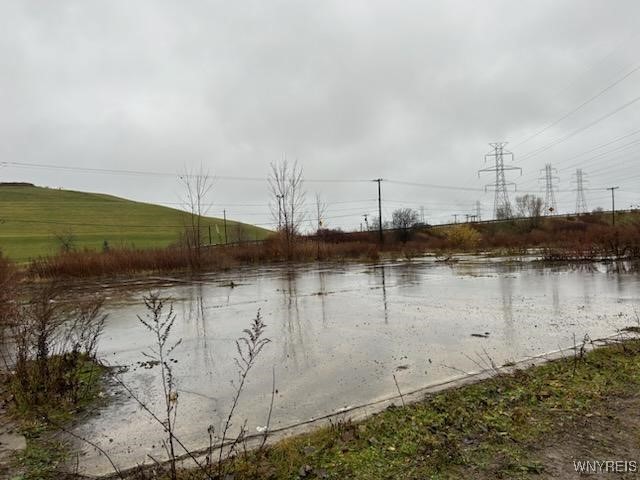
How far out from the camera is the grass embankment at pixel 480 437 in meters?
3.29

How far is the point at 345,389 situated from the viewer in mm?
5355

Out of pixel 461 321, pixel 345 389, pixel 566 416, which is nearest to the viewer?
pixel 566 416

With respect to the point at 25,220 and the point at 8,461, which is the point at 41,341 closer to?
the point at 8,461

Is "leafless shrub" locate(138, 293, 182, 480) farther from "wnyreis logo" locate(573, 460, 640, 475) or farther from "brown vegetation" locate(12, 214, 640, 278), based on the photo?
"brown vegetation" locate(12, 214, 640, 278)

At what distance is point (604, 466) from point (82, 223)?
266 feet

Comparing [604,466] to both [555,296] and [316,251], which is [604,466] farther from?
[316,251]

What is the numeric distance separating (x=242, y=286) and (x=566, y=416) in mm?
14834

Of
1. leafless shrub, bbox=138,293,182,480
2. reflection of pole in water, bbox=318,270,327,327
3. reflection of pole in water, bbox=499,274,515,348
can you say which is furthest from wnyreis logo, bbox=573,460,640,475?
reflection of pole in water, bbox=318,270,327,327

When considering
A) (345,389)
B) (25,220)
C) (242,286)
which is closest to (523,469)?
(345,389)

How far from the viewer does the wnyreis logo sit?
3111 mm

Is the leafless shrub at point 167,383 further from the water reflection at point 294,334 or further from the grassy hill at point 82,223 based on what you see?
the grassy hill at point 82,223

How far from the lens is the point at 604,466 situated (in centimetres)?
317

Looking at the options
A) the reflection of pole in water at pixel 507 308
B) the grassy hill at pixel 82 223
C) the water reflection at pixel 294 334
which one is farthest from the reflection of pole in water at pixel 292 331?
the grassy hill at pixel 82 223

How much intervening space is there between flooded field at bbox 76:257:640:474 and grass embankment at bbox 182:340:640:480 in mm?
795
